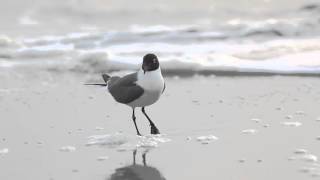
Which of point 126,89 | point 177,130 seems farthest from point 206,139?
point 126,89

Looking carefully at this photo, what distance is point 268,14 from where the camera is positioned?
12.4 m

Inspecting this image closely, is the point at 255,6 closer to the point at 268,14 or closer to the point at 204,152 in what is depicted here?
the point at 268,14

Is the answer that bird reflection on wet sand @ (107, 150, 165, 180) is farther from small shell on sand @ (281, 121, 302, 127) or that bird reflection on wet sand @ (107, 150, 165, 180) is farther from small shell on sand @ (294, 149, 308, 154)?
small shell on sand @ (281, 121, 302, 127)

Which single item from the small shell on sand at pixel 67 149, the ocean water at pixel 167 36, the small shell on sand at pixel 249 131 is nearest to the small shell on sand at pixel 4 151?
the small shell on sand at pixel 67 149

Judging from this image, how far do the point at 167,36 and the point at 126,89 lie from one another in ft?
17.5

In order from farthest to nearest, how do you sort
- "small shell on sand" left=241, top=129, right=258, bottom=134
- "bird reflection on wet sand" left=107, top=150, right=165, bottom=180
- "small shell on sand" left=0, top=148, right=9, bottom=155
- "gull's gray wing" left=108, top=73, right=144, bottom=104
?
"gull's gray wing" left=108, top=73, right=144, bottom=104 < "small shell on sand" left=241, top=129, right=258, bottom=134 < "small shell on sand" left=0, top=148, right=9, bottom=155 < "bird reflection on wet sand" left=107, top=150, right=165, bottom=180

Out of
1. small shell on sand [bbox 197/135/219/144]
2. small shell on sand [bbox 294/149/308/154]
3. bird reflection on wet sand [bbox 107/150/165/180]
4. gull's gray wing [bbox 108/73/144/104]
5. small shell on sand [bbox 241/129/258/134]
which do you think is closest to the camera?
bird reflection on wet sand [bbox 107/150/165/180]

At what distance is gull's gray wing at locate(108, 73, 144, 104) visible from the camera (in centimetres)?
483

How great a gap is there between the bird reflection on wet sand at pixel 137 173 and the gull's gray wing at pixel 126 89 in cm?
85

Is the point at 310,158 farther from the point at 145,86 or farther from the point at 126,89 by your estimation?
the point at 126,89

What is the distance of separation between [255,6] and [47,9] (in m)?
4.02

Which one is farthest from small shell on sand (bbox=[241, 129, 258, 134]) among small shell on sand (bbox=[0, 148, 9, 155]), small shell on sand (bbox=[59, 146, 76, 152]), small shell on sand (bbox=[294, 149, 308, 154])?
small shell on sand (bbox=[0, 148, 9, 155])

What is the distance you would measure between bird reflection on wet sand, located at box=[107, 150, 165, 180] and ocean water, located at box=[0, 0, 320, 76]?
3.26 metres

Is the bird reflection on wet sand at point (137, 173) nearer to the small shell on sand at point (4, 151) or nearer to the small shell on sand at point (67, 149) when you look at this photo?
the small shell on sand at point (67, 149)
